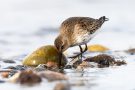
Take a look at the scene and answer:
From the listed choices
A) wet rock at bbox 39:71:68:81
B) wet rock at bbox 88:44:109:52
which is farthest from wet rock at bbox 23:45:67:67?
wet rock at bbox 39:71:68:81

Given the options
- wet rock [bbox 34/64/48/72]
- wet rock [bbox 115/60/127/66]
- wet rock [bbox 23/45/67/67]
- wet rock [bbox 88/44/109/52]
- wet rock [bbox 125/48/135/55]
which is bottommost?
wet rock [bbox 34/64/48/72]

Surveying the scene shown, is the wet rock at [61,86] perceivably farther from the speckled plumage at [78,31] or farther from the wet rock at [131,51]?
the wet rock at [131,51]

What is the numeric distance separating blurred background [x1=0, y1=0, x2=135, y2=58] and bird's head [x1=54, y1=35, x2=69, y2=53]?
143 centimetres

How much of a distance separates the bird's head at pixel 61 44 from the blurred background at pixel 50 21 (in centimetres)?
143

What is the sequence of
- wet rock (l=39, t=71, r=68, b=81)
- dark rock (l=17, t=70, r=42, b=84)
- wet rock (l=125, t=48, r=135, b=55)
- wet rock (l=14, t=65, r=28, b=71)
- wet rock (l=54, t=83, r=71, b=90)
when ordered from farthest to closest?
wet rock (l=125, t=48, r=135, b=55) → wet rock (l=14, t=65, r=28, b=71) → wet rock (l=39, t=71, r=68, b=81) → dark rock (l=17, t=70, r=42, b=84) → wet rock (l=54, t=83, r=71, b=90)

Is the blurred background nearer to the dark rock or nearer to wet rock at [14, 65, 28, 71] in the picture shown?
wet rock at [14, 65, 28, 71]

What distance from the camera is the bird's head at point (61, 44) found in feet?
47.2

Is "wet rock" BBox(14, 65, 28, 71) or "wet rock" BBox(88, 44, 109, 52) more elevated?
"wet rock" BBox(88, 44, 109, 52)

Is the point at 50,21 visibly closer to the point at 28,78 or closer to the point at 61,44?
the point at 61,44

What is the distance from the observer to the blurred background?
1753 centimetres

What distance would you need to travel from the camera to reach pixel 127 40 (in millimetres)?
18000

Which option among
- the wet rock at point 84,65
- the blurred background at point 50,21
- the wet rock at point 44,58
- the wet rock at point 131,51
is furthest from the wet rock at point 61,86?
the wet rock at point 131,51

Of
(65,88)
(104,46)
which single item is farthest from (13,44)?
(65,88)

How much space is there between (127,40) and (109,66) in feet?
15.4
